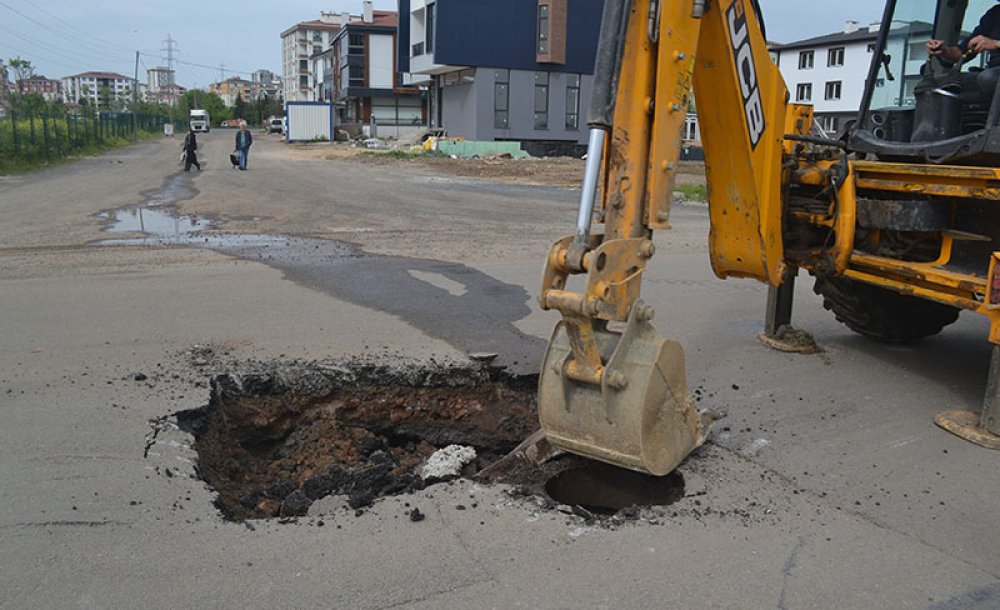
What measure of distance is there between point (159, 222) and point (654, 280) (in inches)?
365

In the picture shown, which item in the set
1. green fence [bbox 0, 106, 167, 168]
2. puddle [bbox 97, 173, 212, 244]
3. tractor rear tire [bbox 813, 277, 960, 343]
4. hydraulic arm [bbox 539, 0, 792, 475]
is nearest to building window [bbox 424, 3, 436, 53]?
green fence [bbox 0, 106, 167, 168]

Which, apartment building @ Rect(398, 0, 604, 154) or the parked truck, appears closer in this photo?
apartment building @ Rect(398, 0, 604, 154)

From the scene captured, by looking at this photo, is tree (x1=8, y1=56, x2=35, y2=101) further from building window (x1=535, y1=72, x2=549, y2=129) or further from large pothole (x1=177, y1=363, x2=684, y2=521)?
large pothole (x1=177, y1=363, x2=684, y2=521)

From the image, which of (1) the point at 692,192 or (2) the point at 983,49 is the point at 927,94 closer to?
(2) the point at 983,49

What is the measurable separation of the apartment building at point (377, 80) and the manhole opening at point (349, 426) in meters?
63.0

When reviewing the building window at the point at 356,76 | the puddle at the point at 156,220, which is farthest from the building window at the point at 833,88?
the building window at the point at 356,76

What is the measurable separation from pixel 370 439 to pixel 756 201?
9.74 feet

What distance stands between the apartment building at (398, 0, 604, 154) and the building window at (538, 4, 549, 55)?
2.2 inches

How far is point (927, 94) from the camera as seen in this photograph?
19.2ft

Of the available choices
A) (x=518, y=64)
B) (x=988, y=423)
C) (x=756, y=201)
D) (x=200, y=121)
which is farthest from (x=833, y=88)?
(x=200, y=121)

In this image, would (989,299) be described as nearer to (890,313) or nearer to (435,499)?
(890,313)

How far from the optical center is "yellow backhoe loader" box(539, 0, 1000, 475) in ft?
12.9

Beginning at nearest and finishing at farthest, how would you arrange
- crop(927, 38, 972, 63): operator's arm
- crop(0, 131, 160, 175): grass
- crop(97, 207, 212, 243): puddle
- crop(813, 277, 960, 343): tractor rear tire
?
crop(927, 38, 972, 63): operator's arm, crop(813, 277, 960, 343): tractor rear tire, crop(97, 207, 212, 243): puddle, crop(0, 131, 160, 175): grass

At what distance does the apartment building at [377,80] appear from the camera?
68000 mm
